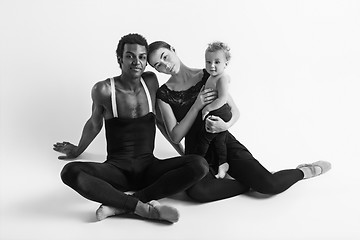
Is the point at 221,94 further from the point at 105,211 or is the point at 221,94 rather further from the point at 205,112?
the point at 105,211

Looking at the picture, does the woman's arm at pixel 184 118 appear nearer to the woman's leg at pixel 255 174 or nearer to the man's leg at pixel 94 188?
the woman's leg at pixel 255 174

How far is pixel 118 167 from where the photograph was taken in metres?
4.09

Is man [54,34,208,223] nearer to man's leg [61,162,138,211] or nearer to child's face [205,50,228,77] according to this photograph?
man's leg [61,162,138,211]

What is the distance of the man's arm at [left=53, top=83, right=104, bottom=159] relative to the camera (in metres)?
4.19

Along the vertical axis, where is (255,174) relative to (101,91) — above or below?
below

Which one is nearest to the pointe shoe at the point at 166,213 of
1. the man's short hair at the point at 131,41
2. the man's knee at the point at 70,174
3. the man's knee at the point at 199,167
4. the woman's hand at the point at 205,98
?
the man's knee at the point at 199,167

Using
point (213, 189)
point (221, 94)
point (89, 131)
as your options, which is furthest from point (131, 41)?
point (213, 189)

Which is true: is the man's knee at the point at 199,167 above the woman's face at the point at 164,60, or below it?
below

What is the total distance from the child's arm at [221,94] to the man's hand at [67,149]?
1.17 metres

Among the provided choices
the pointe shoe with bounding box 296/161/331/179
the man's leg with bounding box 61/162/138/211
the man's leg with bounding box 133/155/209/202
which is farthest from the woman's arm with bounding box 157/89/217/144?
the pointe shoe with bounding box 296/161/331/179

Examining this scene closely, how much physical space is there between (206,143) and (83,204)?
0.80 metres

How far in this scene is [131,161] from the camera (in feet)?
13.6

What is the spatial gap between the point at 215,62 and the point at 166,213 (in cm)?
92

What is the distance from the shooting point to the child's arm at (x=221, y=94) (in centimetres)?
408
